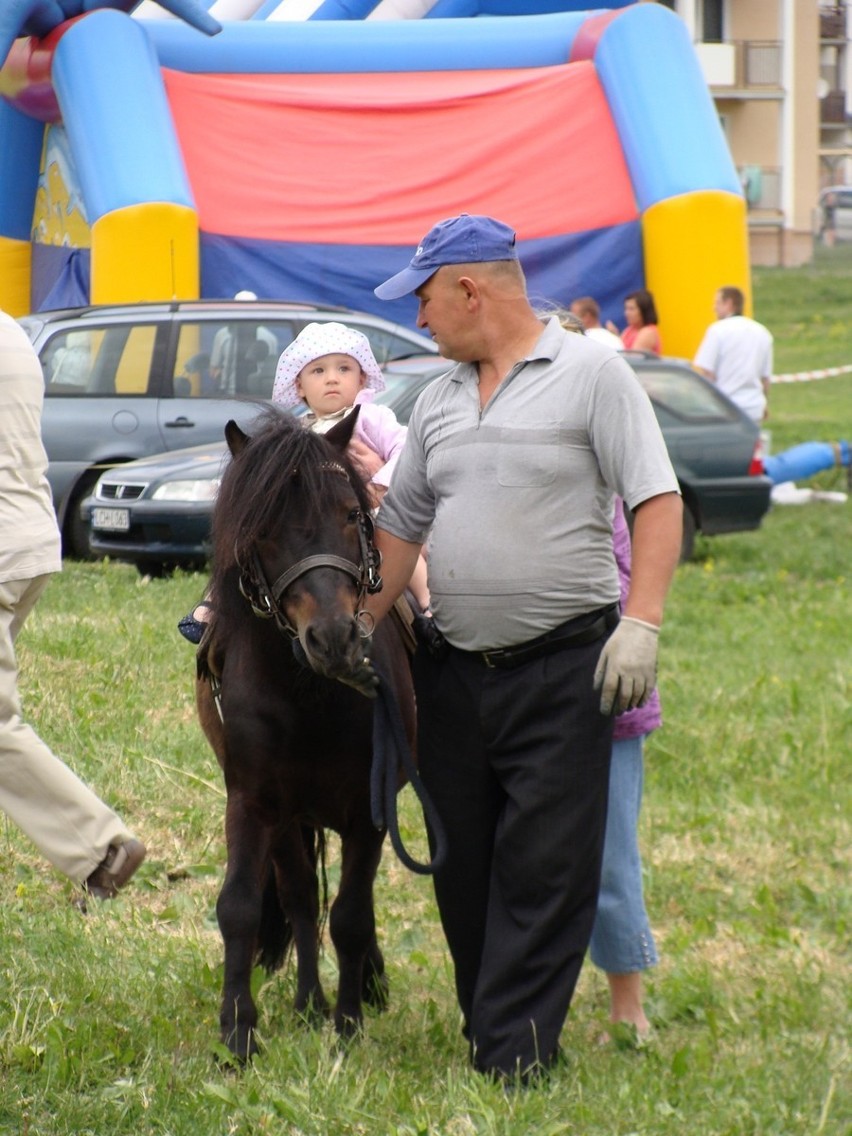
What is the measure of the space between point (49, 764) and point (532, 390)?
7.63ft

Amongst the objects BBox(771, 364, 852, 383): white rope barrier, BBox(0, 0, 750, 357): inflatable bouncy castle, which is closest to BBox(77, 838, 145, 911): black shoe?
BBox(0, 0, 750, 357): inflatable bouncy castle

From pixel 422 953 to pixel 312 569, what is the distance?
1889mm

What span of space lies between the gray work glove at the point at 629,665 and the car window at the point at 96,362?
9.25m

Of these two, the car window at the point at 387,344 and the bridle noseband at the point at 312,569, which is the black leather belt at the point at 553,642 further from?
the car window at the point at 387,344

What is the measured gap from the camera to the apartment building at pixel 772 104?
44719 millimetres

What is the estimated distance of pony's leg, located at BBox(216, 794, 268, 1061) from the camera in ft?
13.6

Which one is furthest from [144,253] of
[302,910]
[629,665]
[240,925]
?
[629,665]

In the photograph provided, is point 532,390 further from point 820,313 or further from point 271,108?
point 820,313

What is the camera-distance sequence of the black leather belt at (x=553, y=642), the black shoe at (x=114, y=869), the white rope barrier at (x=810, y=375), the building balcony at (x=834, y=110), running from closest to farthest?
1. the black leather belt at (x=553, y=642)
2. the black shoe at (x=114, y=869)
3. the white rope barrier at (x=810, y=375)
4. the building balcony at (x=834, y=110)

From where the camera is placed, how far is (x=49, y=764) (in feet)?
17.5

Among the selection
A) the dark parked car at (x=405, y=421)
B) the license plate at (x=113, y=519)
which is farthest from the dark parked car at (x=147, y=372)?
the license plate at (x=113, y=519)

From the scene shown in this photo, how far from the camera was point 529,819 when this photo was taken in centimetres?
388

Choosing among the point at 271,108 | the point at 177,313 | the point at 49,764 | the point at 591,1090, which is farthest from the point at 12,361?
the point at 271,108

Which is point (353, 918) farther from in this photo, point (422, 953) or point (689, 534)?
point (689, 534)
